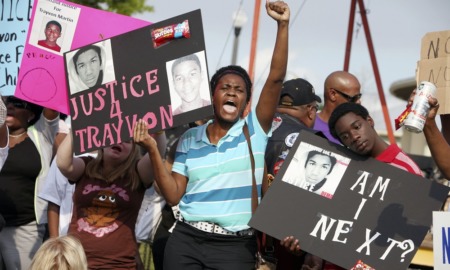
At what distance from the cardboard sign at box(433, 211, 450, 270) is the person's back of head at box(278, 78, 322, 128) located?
6.24 ft

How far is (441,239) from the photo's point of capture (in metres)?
5.04

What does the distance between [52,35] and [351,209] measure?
8.13ft

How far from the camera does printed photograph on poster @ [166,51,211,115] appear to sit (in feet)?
17.6

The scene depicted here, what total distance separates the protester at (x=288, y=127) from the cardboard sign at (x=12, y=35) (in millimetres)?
1880

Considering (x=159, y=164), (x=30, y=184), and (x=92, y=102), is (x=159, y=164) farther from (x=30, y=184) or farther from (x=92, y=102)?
(x=30, y=184)

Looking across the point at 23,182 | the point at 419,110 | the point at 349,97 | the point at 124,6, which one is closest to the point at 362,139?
the point at 419,110

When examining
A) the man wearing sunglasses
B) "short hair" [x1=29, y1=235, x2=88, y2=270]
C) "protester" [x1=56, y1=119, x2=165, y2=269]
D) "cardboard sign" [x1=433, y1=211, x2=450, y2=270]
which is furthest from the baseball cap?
"short hair" [x1=29, y1=235, x2=88, y2=270]

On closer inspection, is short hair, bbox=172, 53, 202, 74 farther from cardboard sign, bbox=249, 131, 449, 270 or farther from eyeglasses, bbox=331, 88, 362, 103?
eyeglasses, bbox=331, 88, 362, 103

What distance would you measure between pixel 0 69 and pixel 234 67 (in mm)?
1930

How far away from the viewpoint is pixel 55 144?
7008 millimetres

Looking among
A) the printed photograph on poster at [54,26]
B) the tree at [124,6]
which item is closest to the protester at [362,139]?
the printed photograph on poster at [54,26]

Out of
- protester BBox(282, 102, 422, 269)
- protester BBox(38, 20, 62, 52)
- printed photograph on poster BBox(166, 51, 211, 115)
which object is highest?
protester BBox(38, 20, 62, 52)

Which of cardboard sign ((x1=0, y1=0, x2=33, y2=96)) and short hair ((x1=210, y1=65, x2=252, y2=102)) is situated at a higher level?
cardboard sign ((x1=0, y1=0, x2=33, y2=96))

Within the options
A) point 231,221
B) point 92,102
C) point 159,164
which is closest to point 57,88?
point 92,102
